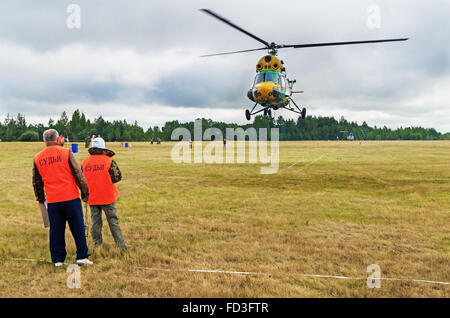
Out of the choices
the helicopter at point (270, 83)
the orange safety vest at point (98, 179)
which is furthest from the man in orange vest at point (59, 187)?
the helicopter at point (270, 83)

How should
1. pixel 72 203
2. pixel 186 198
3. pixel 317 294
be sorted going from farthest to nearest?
pixel 186 198
pixel 72 203
pixel 317 294

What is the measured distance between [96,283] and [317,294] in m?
3.12

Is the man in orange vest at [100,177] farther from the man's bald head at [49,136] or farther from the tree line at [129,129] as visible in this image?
the tree line at [129,129]

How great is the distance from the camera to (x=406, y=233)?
7441mm

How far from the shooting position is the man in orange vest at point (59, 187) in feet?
17.0

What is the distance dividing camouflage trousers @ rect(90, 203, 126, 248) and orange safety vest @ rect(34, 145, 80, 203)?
93 centimetres

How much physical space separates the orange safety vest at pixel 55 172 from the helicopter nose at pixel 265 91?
1486 cm

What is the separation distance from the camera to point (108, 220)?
20.3 feet

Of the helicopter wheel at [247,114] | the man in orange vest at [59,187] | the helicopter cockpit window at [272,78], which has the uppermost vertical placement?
the helicopter cockpit window at [272,78]

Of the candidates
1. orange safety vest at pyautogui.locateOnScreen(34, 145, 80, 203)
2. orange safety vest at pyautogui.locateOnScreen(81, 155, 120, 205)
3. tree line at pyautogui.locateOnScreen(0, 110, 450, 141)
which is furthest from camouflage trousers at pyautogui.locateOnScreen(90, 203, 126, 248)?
tree line at pyautogui.locateOnScreen(0, 110, 450, 141)

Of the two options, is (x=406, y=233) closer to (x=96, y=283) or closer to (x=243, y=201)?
(x=243, y=201)
